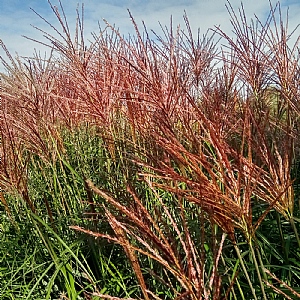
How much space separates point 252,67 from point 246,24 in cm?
29

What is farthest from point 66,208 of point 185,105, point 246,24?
point 246,24

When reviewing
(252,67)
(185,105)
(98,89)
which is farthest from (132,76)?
(252,67)

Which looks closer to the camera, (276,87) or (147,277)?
(147,277)

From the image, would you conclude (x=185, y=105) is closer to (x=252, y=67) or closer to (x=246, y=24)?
(x=252, y=67)

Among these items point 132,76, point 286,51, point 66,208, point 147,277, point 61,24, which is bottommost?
point 147,277

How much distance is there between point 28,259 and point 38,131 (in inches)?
28.6

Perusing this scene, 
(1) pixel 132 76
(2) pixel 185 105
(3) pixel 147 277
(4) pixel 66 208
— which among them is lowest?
(3) pixel 147 277

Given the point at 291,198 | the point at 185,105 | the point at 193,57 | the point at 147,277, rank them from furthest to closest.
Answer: the point at 193,57
the point at 147,277
the point at 185,105
the point at 291,198

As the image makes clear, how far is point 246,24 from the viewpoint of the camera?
223 centimetres

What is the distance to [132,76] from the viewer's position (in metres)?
1.92

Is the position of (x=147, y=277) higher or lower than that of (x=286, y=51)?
lower

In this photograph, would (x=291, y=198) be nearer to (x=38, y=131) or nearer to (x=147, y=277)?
(x=147, y=277)

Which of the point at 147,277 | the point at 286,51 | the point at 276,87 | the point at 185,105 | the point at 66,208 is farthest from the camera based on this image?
the point at 66,208

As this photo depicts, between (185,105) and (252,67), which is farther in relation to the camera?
(252,67)
